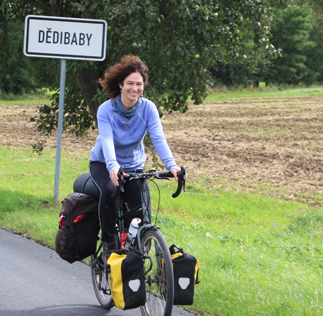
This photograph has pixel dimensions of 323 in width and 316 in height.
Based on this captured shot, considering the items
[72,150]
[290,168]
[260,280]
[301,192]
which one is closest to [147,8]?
[260,280]

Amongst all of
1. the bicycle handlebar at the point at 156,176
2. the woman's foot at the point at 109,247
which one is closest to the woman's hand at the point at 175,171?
the bicycle handlebar at the point at 156,176

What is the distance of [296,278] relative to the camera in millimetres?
4887

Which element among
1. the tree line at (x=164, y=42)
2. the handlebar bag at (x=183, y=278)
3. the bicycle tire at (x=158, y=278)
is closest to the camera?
the bicycle tire at (x=158, y=278)

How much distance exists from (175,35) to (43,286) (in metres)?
4.80

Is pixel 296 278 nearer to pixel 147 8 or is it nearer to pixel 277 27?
pixel 147 8

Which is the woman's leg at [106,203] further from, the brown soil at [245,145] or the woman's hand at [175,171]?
the brown soil at [245,145]

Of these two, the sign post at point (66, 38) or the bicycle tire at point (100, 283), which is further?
the sign post at point (66, 38)

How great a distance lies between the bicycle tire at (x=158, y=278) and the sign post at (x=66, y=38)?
14.4ft

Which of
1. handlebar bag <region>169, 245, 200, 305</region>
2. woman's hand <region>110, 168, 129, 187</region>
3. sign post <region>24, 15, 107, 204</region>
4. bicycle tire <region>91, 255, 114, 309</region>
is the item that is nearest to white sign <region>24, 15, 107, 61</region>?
sign post <region>24, 15, 107, 204</region>

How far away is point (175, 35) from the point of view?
824 centimetres

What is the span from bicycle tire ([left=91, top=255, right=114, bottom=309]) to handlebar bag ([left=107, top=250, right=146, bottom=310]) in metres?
0.74

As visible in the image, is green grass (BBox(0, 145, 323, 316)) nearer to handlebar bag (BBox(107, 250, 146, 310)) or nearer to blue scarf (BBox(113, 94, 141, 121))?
handlebar bag (BBox(107, 250, 146, 310))

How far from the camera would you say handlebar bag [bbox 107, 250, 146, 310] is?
3.66 m

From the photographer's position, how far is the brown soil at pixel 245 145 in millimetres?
12719
